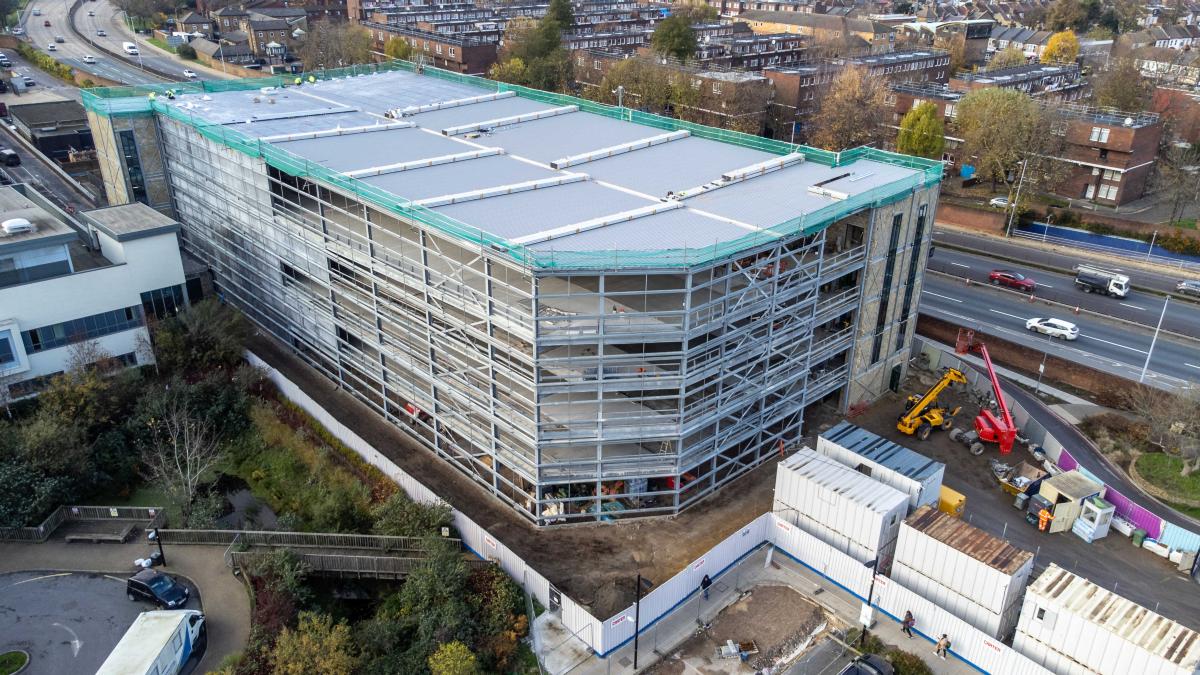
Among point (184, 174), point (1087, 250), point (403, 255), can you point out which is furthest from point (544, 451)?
point (1087, 250)

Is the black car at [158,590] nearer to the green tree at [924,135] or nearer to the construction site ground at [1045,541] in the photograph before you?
the construction site ground at [1045,541]

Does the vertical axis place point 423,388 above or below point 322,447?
above

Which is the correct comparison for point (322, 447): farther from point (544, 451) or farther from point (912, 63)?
point (912, 63)

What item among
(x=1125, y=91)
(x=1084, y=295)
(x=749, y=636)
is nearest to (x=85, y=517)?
(x=749, y=636)

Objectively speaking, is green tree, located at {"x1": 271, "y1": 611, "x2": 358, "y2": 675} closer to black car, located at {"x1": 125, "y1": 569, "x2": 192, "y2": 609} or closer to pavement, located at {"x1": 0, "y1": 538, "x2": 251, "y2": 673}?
pavement, located at {"x1": 0, "y1": 538, "x2": 251, "y2": 673}

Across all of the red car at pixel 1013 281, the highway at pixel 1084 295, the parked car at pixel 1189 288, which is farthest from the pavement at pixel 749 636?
the parked car at pixel 1189 288

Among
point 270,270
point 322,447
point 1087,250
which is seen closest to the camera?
point 322,447

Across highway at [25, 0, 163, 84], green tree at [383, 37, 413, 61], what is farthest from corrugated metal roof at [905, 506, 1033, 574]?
highway at [25, 0, 163, 84]
